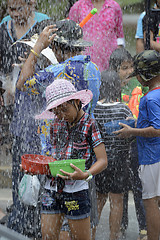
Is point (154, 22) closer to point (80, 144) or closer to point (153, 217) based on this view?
point (153, 217)

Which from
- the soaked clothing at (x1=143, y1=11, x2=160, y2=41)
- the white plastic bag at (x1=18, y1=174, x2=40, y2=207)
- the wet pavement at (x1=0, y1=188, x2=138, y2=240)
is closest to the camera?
the white plastic bag at (x1=18, y1=174, x2=40, y2=207)

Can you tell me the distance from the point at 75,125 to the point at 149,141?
90 cm

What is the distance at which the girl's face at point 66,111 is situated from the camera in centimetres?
313

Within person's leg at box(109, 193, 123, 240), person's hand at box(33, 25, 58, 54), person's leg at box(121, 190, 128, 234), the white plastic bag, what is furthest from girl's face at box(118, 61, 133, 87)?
the white plastic bag

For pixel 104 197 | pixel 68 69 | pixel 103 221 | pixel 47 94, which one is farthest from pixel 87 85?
pixel 103 221

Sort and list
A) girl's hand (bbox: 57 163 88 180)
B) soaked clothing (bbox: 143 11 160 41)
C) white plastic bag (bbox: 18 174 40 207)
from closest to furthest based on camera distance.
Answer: girl's hand (bbox: 57 163 88 180), white plastic bag (bbox: 18 174 40 207), soaked clothing (bbox: 143 11 160 41)

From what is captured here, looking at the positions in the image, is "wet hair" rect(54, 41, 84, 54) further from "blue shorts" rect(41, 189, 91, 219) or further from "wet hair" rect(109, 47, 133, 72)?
"wet hair" rect(109, 47, 133, 72)

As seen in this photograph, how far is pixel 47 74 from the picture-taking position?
3.44m

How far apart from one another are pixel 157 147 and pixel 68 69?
3.40 feet

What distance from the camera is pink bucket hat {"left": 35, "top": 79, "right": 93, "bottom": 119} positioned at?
10.2 feet

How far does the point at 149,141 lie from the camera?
3.84 meters

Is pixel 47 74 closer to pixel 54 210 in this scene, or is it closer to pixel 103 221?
pixel 54 210

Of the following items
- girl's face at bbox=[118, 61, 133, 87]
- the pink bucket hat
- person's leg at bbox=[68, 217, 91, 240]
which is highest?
the pink bucket hat

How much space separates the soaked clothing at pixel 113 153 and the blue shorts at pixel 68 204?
0.95 metres
